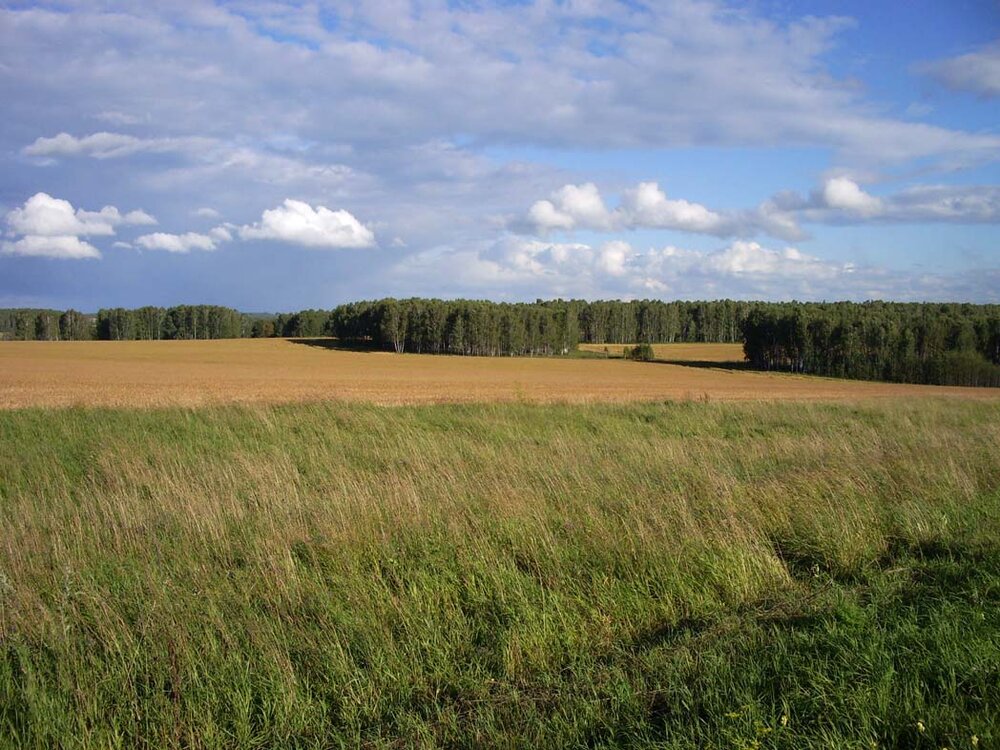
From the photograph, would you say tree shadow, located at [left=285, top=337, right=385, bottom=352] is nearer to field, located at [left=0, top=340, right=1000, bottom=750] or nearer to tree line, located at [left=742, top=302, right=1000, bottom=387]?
tree line, located at [left=742, top=302, right=1000, bottom=387]

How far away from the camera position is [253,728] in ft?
13.5

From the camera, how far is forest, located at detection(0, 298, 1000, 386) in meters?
78.3

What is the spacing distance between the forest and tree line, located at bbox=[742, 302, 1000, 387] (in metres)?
0.12

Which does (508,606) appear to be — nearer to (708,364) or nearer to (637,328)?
(708,364)

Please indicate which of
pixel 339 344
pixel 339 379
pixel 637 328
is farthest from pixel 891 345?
pixel 339 344

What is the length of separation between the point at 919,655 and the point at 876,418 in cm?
2020

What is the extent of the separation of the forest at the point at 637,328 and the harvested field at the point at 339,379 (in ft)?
37.7

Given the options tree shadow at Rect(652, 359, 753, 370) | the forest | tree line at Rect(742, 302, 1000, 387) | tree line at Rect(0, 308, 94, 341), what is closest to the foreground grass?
tree line at Rect(742, 302, 1000, 387)

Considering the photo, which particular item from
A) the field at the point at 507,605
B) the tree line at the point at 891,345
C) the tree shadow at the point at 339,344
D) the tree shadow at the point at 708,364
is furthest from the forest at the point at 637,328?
the field at the point at 507,605

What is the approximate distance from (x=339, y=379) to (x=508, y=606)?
46258mm

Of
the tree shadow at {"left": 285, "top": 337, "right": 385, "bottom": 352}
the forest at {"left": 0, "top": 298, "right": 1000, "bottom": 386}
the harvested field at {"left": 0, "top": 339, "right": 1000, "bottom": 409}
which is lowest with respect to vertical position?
the harvested field at {"left": 0, "top": 339, "right": 1000, "bottom": 409}

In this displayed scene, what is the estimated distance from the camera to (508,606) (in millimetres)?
5391

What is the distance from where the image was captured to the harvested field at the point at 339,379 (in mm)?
30844

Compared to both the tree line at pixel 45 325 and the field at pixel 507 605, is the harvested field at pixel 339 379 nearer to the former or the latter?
the field at pixel 507 605
